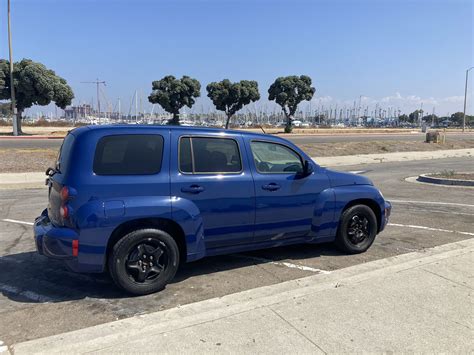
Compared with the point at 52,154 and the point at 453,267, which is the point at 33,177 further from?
the point at 453,267

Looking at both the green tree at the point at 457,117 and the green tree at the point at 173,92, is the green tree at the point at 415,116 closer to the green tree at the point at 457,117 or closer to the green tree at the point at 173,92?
the green tree at the point at 457,117

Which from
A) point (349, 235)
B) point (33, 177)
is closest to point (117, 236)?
point (349, 235)

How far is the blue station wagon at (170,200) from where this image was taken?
4293mm

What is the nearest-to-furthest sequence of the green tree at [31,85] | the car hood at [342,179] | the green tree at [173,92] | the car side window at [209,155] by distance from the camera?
the car side window at [209,155]
the car hood at [342,179]
the green tree at [31,85]
the green tree at [173,92]

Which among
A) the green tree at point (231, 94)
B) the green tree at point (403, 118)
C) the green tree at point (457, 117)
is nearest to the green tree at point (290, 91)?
the green tree at point (231, 94)

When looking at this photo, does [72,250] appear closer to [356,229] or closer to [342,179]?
[342,179]

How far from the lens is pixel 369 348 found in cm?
341

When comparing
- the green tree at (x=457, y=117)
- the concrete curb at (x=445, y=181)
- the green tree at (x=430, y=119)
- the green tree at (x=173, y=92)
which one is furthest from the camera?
the green tree at (x=430, y=119)

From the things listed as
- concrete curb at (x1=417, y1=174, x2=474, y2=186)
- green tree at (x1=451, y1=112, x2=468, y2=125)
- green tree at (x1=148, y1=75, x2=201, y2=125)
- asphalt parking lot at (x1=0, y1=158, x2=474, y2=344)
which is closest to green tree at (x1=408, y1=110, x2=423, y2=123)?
green tree at (x1=451, y1=112, x2=468, y2=125)

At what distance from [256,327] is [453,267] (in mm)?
2837

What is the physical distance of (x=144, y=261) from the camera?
179 inches

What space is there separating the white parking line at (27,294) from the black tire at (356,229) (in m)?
3.58

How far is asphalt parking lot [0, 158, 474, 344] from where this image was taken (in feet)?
13.4

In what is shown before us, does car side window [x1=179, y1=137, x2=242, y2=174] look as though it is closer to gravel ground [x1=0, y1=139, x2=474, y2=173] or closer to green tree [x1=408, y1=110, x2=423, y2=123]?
gravel ground [x1=0, y1=139, x2=474, y2=173]
